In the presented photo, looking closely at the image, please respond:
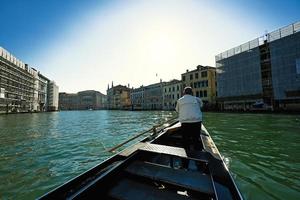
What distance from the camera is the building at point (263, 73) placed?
26.7m

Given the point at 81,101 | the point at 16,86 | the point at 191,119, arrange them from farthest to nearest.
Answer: the point at 81,101, the point at 16,86, the point at 191,119

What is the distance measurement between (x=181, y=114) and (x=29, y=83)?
72802 millimetres

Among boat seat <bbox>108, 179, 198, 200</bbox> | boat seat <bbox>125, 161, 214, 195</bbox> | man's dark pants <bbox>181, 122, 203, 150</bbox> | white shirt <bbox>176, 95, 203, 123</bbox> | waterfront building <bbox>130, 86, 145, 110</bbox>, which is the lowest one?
boat seat <bbox>108, 179, 198, 200</bbox>

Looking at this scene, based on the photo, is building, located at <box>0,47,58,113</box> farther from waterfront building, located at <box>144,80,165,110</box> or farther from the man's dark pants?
the man's dark pants

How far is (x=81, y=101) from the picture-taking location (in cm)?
13062

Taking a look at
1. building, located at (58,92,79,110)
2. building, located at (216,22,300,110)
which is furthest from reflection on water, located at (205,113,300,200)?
building, located at (58,92,79,110)

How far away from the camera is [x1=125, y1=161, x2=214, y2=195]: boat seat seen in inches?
84.8

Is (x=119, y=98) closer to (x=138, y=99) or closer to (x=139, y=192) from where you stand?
(x=138, y=99)

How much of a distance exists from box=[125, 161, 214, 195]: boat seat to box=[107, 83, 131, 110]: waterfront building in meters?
84.6

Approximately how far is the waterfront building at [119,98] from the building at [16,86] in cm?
4042

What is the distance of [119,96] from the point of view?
97000mm

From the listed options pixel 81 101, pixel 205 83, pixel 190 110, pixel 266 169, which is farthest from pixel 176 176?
pixel 81 101

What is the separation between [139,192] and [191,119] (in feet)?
6.73

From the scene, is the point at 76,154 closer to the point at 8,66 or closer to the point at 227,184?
the point at 227,184
